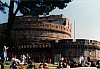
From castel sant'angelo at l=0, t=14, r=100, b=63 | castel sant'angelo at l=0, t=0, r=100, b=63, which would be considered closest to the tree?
castel sant'angelo at l=0, t=0, r=100, b=63

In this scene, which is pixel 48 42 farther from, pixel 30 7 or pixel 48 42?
pixel 30 7

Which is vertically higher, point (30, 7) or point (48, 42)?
point (30, 7)

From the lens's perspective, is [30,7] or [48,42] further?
[48,42]

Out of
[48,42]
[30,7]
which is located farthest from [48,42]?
[30,7]

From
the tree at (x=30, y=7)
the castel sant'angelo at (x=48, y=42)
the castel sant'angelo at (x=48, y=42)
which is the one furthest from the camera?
the castel sant'angelo at (x=48, y=42)

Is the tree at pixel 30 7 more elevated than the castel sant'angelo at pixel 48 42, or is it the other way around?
the tree at pixel 30 7

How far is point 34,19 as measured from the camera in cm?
8512

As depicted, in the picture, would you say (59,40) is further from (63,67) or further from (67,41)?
(63,67)

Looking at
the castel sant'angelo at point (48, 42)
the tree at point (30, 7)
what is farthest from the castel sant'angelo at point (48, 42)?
the tree at point (30, 7)

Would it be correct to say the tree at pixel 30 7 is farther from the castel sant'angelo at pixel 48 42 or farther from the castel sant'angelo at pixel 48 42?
the castel sant'angelo at pixel 48 42

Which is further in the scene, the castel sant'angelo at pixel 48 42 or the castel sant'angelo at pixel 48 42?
the castel sant'angelo at pixel 48 42

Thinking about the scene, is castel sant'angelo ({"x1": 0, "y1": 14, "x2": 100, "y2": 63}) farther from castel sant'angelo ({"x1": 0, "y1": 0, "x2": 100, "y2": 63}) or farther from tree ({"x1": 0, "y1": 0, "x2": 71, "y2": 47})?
tree ({"x1": 0, "y1": 0, "x2": 71, "y2": 47})

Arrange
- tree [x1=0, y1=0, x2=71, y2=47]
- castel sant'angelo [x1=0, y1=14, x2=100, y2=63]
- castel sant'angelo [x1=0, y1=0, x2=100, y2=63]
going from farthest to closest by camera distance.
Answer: castel sant'angelo [x1=0, y1=14, x2=100, y2=63]
castel sant'angelo [x1=0, y1=0, x2=100, y2=63]
tree [x1=0, y1=0, x2=71, y2=47]

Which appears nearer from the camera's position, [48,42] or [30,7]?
[30,7]
